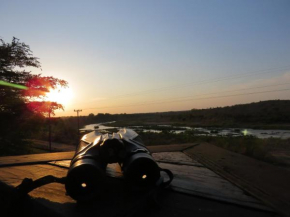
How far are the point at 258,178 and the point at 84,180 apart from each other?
8.62 feet

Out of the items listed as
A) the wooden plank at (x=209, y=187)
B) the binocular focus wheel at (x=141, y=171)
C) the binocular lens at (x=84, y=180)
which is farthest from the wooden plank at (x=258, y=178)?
the binocular lens at (x=84, y=180)

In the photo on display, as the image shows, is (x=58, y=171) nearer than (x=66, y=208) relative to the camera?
No

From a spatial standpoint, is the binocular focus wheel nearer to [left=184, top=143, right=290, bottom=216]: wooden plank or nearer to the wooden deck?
the wooden deck

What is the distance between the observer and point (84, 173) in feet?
8.02

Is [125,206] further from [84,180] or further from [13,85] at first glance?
[13,85]

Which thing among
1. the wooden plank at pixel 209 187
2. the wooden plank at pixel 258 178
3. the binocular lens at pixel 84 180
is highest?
the binocular lens at pixel 84 180

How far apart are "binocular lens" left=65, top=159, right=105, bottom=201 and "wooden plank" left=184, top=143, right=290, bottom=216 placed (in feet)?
5.77

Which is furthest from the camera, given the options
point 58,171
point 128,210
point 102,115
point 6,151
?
point 102,115

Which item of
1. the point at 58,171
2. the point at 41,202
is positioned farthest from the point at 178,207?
the point at 58,171

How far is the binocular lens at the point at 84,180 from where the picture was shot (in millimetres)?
2418

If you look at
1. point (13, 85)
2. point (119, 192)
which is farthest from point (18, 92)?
point (119, 192)

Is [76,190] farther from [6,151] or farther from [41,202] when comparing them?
[6,151]

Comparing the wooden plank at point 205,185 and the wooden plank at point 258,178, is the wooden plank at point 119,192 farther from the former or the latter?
the wooden plank at point 258,178

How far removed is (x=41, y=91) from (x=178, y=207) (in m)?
14.5
